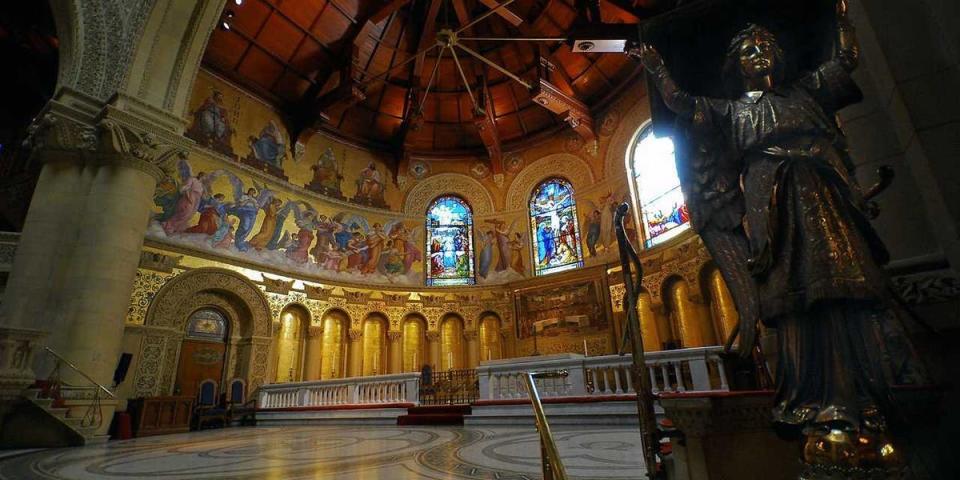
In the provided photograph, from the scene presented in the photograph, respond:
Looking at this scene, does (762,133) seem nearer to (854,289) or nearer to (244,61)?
(854,289)

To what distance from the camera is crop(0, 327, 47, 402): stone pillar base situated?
5078 mm

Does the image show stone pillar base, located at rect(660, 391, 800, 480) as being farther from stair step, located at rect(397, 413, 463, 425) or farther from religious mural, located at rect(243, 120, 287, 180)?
religious mural, located at rect(243, 120, 287, 180)

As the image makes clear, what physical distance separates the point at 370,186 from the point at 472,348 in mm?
6690

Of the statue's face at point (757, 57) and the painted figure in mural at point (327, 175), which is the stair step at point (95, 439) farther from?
the painted figure in mural at point (327, 175)

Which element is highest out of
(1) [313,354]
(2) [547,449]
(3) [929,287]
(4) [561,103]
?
(4) [561,103]

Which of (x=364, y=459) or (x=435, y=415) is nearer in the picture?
(x=364, y=459)

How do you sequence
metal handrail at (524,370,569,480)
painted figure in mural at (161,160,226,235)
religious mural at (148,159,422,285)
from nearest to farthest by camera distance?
1. metal handrail at (524,370,569,480)
2. painted figure in mural at (161,160,226,235)
3. religious mural at (148,159,422,285)

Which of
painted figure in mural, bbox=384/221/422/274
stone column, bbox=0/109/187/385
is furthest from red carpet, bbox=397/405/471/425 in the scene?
painted figure in mural, bbox=384/221/422/274

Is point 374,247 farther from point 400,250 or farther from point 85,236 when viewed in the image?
point 85,236

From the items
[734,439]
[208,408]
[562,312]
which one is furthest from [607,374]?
[208,408]

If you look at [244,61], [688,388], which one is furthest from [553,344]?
[244,61]

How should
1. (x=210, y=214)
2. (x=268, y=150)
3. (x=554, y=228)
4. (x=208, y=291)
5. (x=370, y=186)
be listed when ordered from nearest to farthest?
(x=208, y=291), (x=210, y=214), (x=268, y=150), (x=554, y=228), (x=370, y=186)

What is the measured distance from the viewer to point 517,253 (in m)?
14.6

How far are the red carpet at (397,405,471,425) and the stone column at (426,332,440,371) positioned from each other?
6.39 m
